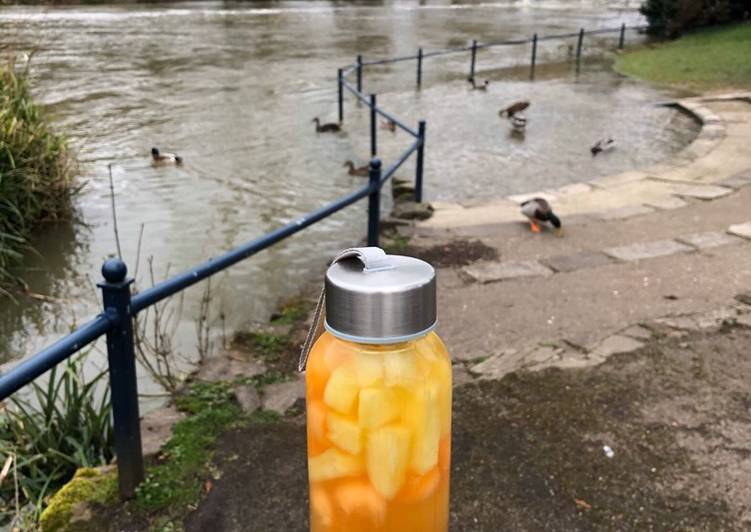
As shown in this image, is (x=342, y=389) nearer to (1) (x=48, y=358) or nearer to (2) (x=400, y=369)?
(2) (x=400, y=369)

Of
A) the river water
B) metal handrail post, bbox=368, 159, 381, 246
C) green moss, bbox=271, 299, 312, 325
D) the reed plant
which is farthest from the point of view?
the river water

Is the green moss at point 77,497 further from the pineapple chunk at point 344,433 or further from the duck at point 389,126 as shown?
the duck at point 389,126

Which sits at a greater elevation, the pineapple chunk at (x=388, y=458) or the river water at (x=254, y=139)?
the pineapple chunk at (x=388, y=458)

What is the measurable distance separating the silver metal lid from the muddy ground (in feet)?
5.13

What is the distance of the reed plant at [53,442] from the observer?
9.52 feet

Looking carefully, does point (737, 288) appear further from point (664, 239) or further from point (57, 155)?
point (57, 155)

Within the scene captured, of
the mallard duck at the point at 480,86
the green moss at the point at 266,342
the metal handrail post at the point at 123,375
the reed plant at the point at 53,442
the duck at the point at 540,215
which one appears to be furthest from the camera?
the mallard duck at the point at 480,86

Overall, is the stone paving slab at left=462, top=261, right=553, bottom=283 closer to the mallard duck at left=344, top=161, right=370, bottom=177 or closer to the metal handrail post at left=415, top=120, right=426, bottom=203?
the metal handrail post at left=415, top=120, right=426, bottom=203

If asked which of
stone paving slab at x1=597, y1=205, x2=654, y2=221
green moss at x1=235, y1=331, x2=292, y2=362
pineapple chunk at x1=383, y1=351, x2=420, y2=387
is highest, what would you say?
pineapple chunk at x1=383, y1=351, x2=420, y2=387

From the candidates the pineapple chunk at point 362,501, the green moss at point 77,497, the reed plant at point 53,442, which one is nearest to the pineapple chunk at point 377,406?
the pineapple chunk at point 362,501

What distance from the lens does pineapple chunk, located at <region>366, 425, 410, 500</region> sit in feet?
3.49

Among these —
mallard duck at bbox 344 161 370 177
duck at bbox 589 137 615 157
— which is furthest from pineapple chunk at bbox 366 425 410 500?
duck at bbox 589 137 615 157

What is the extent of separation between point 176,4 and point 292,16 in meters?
9.21

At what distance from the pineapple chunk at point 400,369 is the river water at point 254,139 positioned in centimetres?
369
